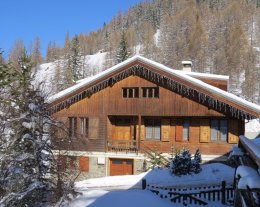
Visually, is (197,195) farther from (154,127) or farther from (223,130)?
(154,127)

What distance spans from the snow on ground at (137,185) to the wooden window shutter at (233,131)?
6.84 feet

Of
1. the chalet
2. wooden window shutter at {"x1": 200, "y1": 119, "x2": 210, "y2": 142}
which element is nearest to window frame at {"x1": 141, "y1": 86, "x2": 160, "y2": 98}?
the chalet

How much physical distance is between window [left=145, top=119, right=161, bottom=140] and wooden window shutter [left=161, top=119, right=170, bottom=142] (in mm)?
427

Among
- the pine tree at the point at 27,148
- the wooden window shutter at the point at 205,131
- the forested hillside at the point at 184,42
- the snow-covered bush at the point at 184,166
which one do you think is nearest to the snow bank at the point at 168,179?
the snow-covered bush at the point at 184,166

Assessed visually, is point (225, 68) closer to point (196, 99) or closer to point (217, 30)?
point (217, 30)

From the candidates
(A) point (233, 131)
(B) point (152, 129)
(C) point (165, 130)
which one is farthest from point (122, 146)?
(A) point (233, 131)

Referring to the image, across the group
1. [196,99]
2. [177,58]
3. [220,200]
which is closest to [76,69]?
[177,58]

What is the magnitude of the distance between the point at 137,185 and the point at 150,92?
26.6ft

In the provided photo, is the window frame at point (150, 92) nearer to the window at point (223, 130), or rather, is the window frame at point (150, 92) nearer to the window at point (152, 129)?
the window at point (152, 129)

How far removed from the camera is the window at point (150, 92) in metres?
26.5

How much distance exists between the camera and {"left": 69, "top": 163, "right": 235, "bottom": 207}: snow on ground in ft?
50.5

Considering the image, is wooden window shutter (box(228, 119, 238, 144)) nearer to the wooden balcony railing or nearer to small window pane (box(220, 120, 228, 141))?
small window pane (box(220, 120, 228, 141))

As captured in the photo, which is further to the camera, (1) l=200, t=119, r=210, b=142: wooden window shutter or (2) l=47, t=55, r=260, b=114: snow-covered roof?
(1) l=200, t=119, r=210, b=142: wooden window shutter

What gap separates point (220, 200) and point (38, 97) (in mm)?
9947
